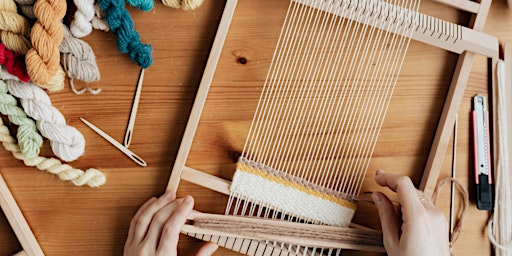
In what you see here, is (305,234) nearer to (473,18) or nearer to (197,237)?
(197,237)

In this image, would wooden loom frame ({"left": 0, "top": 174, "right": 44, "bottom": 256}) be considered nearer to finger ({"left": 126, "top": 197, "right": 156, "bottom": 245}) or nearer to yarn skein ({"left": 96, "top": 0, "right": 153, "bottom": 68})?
finger ({"left": 126, "top": 197, "right": 156, "bottom": 245})

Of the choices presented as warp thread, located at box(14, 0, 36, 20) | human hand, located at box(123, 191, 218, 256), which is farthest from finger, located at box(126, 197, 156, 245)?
warp thread, located at box(14, 0, 36, 20)

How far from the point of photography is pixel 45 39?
1.08m

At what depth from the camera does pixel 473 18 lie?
4.10ft

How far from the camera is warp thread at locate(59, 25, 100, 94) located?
3.81 feet

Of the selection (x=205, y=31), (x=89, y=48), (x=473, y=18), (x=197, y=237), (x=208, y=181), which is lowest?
(x=197, y=237)

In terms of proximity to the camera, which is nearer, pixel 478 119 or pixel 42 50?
pixel 42 50

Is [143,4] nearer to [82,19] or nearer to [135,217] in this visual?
[82,19]

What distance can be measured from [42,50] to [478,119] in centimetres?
105

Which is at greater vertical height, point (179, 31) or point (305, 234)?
point (179, 31)

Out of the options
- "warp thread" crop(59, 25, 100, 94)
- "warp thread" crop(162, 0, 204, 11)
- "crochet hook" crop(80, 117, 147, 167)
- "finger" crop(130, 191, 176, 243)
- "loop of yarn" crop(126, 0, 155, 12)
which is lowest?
"finger" crop(130, 191, 176, 243)

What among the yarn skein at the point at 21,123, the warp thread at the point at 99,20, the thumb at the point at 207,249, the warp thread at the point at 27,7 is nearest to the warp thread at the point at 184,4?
the warp thread at the point at 99,20

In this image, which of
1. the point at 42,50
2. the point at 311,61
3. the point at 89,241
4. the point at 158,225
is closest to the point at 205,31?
the point at 311,61

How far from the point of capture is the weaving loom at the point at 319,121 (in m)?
1.19
